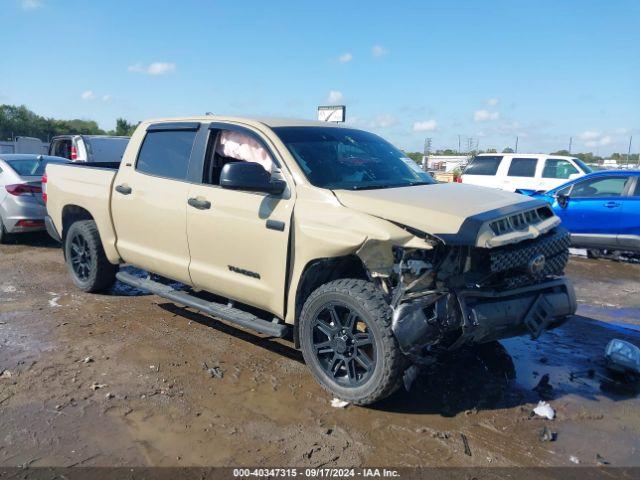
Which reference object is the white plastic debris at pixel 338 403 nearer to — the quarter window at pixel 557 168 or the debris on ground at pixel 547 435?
the debris on ground at pixel 547 435

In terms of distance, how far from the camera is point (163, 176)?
519cm

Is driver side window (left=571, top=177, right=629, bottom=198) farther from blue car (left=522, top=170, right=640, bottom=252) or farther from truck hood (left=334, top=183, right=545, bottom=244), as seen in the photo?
truck hood (left=334, top=183, right=545, bottom=244)

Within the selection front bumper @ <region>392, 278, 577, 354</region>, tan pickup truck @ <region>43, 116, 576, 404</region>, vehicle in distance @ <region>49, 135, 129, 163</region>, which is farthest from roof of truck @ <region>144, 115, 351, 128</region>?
vehicle in distance @ <region>49, 135, 129, 163</region>

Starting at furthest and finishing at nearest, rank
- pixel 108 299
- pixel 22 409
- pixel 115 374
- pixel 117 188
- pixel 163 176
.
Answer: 1. pixel 108 299
2. pixel 117 188
3. pixel 163 176
4. pixel 115 374
5. pixel 22 409

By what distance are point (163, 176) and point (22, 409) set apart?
238cm

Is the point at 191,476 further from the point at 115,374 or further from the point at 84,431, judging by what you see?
the point at 115,374

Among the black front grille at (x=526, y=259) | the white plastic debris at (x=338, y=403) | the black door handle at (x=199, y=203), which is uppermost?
the black door handle at (x=199, y=203)

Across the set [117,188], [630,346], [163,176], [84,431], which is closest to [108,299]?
[117,188]

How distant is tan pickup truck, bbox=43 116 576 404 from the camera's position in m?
3.49

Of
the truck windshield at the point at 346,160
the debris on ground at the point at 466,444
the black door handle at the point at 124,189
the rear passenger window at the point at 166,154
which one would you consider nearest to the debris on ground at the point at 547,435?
the debris on ground at the point at 466,444

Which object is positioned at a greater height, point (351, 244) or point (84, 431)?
point (351, 244)

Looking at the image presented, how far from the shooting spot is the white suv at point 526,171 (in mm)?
13977

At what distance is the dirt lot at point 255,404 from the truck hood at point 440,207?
1264mm

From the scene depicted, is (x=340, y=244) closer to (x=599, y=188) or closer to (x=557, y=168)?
(x=599, y=188)
